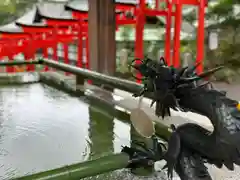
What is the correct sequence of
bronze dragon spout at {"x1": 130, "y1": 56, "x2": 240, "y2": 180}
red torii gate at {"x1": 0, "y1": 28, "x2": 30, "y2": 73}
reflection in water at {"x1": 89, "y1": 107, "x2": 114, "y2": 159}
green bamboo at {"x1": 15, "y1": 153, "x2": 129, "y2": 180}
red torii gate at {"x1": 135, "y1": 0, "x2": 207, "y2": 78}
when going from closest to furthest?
bronze dragon spout at {"x1": 130, "y1": 56, "x2": 240, "y2": 180}, green bamboo at {"x1": 15, "y1": 153, "x2": 129, "y2": 180}, reflection in water at {"x1": 89, "y1": 107, "x2": 114, "y2": 159}, red torii gate at {"x1": 135, "y1": 0, "x2": 207, "y2": 78}, red torii gate at {"x1": 0, "y1": 28, "x2": 30, "y2": 73}

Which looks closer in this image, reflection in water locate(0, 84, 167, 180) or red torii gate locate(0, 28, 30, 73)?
reflection in water locate(0, 84, 167, 180)

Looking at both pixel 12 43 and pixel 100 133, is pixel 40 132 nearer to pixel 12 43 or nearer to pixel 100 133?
pixel 100 133

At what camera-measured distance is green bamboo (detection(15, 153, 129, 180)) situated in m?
1.15

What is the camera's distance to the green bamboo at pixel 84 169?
1.15 meters

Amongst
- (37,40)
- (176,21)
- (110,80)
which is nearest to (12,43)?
(37,40)

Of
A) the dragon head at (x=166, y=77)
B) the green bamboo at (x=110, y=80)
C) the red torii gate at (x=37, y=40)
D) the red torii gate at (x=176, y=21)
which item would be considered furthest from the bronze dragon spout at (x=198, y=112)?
the red torii gate at (x=37, y=40)

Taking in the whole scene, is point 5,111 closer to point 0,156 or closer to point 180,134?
point 0,156

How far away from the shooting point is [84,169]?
123 cm

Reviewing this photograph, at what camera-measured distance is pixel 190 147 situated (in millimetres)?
1070

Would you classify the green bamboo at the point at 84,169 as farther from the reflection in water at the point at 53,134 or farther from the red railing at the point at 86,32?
the red railing at the point at 86,32

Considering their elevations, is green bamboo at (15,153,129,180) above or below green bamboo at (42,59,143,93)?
below

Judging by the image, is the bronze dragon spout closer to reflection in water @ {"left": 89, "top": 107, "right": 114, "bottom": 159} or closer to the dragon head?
the dragon head

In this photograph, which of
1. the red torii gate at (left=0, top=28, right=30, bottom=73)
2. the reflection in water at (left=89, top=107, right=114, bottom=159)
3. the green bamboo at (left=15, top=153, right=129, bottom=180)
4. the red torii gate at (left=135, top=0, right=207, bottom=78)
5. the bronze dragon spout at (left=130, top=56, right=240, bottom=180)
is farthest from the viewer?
the red torii gate at (left=0, top=28, right=30, bottom=73)

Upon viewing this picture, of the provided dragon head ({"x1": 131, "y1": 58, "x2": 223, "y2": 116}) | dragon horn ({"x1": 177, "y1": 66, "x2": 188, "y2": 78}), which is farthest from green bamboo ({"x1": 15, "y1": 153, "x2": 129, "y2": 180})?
dragon horn ({"x1": 177, "y1": 66, "x2": 188, "y2": 78})
